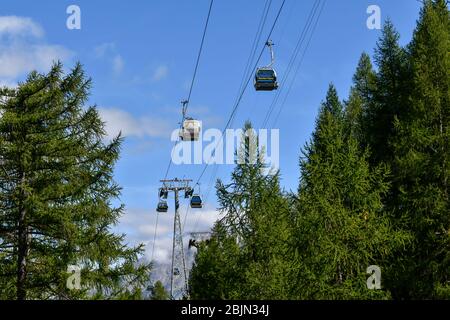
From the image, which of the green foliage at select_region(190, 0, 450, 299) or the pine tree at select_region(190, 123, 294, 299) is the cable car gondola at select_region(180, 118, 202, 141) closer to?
the pine tree at select_region(190, 123, 294, 299)

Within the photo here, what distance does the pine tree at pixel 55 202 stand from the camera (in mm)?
22312

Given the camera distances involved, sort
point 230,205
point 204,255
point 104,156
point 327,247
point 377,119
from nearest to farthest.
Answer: point 327,247 → point 104,156 → point 230,205 → point 377,119 → point 204,255

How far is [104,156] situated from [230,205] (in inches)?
242

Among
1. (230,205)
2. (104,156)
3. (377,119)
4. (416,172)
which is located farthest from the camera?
(377,119)

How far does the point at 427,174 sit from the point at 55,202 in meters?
17.9

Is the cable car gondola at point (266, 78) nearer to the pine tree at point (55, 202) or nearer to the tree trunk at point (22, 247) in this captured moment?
the pine tree at point (55, 202)

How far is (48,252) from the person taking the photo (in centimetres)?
2270

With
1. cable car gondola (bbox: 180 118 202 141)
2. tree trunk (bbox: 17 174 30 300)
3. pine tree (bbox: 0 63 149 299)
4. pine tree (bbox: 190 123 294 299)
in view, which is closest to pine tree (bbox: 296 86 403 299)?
pine tree (bbox: 190 123 294 299)

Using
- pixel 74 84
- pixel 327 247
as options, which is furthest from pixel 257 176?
pixel 74 84

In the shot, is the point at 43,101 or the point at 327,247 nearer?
the point at 327,247

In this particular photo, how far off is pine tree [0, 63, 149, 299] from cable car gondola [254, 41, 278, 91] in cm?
644

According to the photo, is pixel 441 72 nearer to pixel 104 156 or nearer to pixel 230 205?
pixel 230 205

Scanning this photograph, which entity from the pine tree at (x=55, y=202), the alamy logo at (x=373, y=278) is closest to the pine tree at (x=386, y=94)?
the alamy logo at (x=373, y=278)
